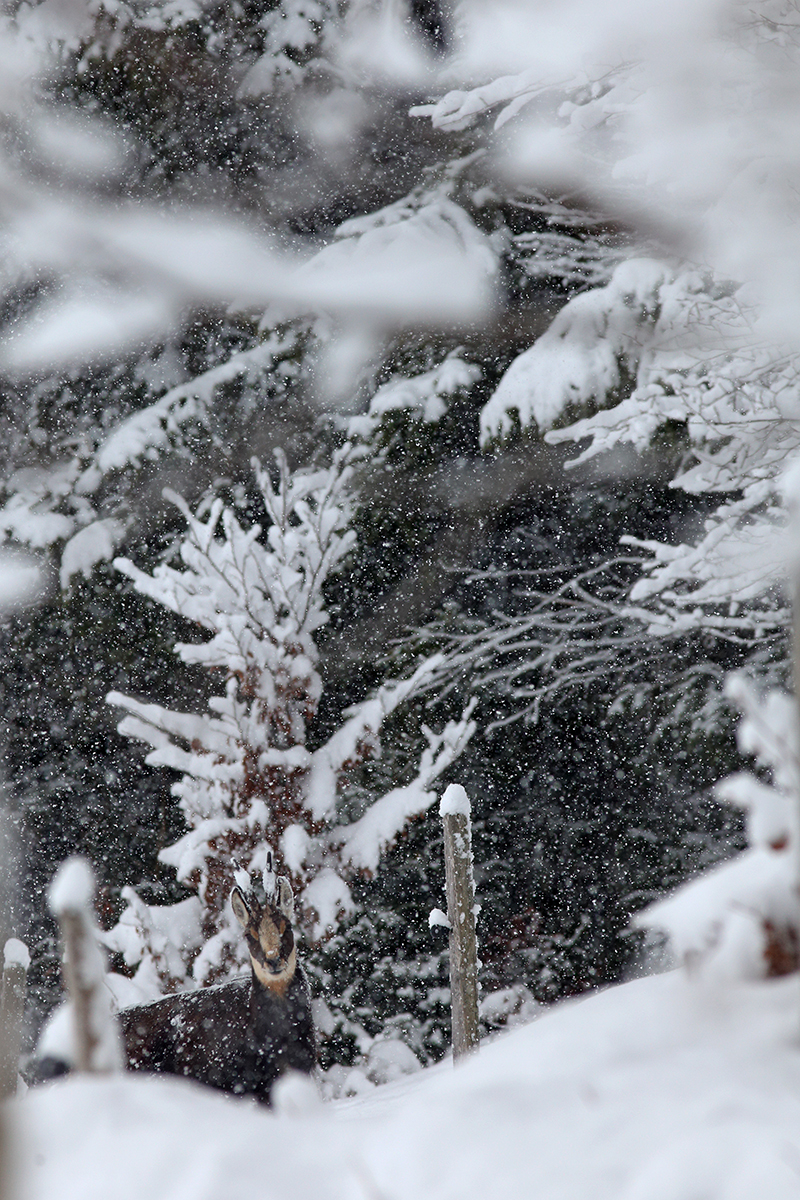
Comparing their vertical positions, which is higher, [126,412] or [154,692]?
[126,412]

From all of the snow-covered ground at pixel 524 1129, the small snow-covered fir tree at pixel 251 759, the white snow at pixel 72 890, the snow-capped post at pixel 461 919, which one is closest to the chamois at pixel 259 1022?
the snow-capped post at pixel 461 919

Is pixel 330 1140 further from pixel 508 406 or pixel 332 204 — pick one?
pixel 332 204

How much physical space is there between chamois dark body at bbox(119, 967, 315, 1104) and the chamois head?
7cm

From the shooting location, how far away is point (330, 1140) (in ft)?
4.69

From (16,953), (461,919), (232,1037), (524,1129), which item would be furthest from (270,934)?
(524,1129)

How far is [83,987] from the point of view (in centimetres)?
157

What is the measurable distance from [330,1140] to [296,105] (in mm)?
12269

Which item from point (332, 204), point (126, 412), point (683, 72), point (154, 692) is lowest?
point (154, 692)

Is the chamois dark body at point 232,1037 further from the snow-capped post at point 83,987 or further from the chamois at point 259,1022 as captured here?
the snow-capped post at point 83,987

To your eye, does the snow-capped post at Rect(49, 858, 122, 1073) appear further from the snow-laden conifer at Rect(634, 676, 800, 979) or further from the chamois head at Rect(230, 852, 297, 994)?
the chamois head at Rect(230, 852, 297, 994)

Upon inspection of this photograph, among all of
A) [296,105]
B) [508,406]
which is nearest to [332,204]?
[296,105]

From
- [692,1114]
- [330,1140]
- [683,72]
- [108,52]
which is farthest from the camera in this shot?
[108,52]

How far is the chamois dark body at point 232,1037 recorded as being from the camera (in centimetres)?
440

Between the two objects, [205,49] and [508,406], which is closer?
[508,406]
